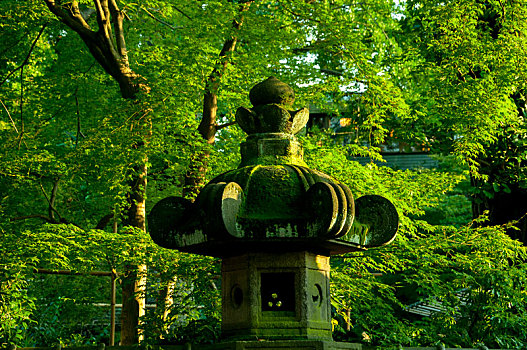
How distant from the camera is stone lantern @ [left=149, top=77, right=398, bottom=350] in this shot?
427 centimetres

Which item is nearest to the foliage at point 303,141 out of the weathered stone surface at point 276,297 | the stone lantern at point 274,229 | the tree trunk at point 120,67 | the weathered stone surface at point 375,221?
the tree trunk at point 120,67

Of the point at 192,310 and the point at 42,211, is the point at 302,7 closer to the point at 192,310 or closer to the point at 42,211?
the point at 192,310

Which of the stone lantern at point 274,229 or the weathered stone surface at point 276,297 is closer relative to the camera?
the stone lantern at point 274,229

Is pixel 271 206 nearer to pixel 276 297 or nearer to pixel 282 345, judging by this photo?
pixel 276 297

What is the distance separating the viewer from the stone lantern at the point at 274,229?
4270 millimetres

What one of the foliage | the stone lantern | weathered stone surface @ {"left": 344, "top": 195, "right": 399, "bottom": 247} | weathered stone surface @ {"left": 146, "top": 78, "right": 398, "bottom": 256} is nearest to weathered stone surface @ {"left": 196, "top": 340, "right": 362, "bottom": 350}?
the stone lantern

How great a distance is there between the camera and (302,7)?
10328mm

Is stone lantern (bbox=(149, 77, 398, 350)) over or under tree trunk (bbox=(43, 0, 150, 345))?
under

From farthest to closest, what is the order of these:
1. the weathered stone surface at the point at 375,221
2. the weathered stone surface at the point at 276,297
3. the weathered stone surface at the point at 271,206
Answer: the weathered stone surface at the point at 375,221 → the weathered stone surface at the point at 276,297 → the weathered stone surface at the point at 271,206

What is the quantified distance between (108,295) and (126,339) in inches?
203

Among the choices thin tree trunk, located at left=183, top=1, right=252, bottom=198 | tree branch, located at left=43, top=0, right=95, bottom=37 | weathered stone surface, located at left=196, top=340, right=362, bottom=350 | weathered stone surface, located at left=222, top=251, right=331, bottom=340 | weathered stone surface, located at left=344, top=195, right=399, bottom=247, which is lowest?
weathered stone surface, located at left=196, top=340, right=362, bottom=350

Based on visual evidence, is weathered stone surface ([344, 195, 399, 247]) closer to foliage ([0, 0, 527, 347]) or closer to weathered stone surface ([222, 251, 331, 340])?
weathered stone surface ([222, 251, 331, 340])

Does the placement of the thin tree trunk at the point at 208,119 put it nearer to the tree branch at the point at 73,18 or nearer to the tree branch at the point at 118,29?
A: the tree branch at the point at 118,29

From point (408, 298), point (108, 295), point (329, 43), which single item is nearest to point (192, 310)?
point (329, 43)
